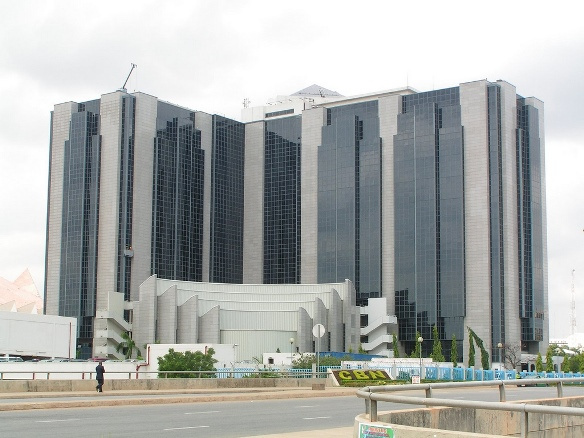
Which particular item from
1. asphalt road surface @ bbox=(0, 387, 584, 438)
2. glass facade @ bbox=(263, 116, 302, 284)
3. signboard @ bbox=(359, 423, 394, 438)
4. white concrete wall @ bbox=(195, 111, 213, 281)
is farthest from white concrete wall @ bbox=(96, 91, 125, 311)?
signboard @ bbox=(359, 423, 394, 438)

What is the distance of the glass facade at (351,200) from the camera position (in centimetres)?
13300

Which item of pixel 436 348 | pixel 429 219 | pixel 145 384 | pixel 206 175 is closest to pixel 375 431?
pixel 145 384

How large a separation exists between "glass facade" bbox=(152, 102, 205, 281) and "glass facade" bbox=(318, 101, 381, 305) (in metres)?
18.5

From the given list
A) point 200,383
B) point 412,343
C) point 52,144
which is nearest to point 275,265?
point 412,343

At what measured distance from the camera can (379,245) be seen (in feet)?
434

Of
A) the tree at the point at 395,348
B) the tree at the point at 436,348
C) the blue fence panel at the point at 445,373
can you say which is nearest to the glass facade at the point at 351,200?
the tree at the point at 395,348

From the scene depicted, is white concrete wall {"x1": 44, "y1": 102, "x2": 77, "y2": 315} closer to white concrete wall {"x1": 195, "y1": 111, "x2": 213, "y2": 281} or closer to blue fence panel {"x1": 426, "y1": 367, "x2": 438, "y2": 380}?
white concrete wall {"x1": 195, "y1": 111, "x2": 213, "y2": 281}

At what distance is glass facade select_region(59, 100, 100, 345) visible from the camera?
419 ft

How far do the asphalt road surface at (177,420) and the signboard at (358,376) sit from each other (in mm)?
23915

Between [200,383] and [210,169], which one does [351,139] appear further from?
[200,383]

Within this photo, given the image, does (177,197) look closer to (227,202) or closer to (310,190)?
(227,202)

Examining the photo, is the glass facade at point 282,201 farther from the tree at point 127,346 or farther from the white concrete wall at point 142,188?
the tree at point 127,346

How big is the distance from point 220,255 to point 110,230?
69.5ft

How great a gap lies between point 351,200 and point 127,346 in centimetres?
3845
